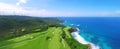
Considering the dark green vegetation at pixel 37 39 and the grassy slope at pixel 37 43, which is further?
the dark green vegetation at pixel 37 39

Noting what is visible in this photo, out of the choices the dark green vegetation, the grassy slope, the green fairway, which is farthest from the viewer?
the dark green vegetation

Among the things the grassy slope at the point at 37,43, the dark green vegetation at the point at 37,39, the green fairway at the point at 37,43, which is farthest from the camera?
the dark green vegetation at the point at 37,39

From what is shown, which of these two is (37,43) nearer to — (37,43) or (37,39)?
(37,43)

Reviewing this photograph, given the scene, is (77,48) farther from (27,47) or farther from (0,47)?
(0,47)

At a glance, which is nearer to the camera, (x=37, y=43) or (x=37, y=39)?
(x=37, y=43)

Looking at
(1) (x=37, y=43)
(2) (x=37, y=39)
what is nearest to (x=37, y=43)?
(1) (x=37, y=43)

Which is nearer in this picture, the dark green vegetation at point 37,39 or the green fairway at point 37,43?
the green fairway at point 37,43

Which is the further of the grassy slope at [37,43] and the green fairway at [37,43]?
the green fairway at [37,43]

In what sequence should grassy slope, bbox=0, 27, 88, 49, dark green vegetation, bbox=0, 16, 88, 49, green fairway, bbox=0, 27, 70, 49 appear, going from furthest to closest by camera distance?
dark green vegetation, bbox=0, 16, 88, 49, green fairway, bbox=0, 27, 70, 49, grassy slope, bbox=0, 27, 88, 49

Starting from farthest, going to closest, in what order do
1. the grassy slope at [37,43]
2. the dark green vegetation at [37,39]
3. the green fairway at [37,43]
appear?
the dark green vegetation at [37,39]
the green fairway at [37,43]
the grassy slope at [37,43]

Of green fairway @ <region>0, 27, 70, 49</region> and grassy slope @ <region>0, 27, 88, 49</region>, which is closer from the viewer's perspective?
grassy slope @ <region>0, 27, 88, 49</region>

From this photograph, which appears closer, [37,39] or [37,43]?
[37,43]
